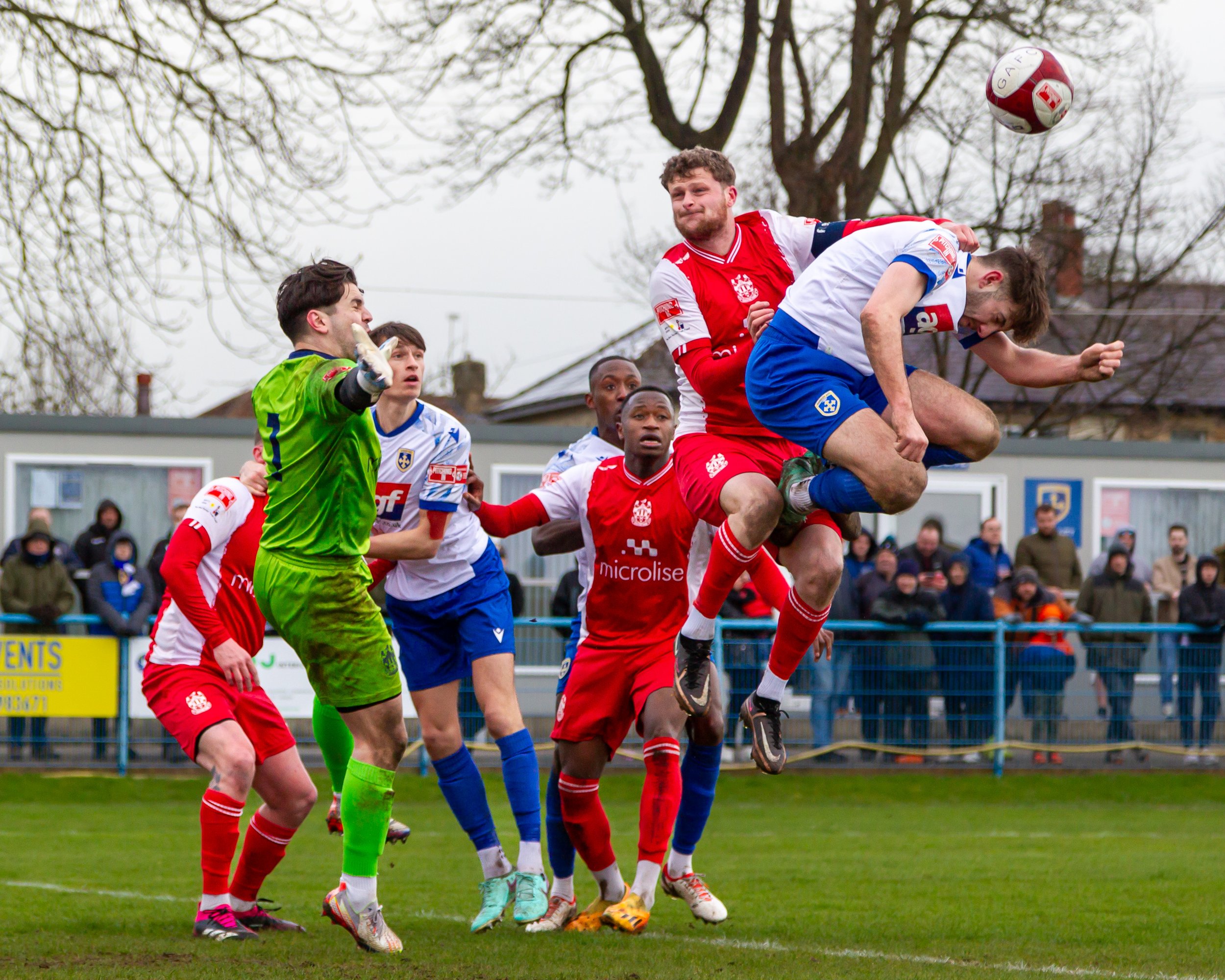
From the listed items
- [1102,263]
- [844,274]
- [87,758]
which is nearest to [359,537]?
[844,274]

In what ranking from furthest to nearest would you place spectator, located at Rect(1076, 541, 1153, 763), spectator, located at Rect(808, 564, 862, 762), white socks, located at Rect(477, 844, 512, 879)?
spectator, located at Rect(1076, 541, 1153, 763) < spectator, located at Rect(808, 564, 862, 762) < white socks, located at Rect(477, 844, 512, 879)

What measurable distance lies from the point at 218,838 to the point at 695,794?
7.13 feet

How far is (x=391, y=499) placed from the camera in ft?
23.0

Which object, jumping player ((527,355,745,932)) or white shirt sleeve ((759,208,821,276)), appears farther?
jumping player ((527,355,745,932))

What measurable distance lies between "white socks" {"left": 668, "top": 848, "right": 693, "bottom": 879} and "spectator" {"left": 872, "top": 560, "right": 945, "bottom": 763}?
6534mm

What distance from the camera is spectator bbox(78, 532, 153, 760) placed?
41.4ft

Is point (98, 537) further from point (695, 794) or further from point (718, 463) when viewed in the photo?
point (718, 463)

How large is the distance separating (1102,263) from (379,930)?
25120 mm

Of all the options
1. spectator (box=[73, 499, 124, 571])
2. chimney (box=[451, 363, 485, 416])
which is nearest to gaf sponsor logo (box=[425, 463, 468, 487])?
spectator (box=[73, 499, 124, 571])

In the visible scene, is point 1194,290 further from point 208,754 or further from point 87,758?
point 208,754

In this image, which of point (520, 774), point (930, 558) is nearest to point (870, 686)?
point (930, 558)

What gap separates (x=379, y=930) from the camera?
5.80 metres

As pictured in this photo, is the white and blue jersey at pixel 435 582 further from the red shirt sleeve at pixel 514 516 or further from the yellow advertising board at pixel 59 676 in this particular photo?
the yellow advertising board at pixel 59 676

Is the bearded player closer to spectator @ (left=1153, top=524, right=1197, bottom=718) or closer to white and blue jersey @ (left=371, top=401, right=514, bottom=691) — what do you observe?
white and blue jersey @ (left=371, top=401, right=514, bottom=691)
